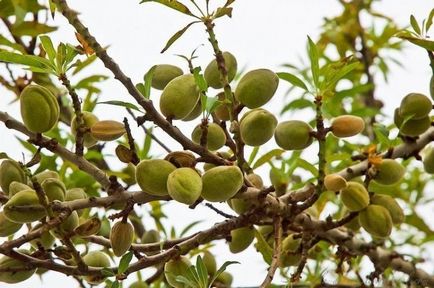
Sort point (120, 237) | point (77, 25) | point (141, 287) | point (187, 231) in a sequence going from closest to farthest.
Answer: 1. point (77, 25)
2. point (120, 237)
3. point (141, 287)
4. point (187, 231)

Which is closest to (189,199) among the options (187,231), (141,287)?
(141,287)

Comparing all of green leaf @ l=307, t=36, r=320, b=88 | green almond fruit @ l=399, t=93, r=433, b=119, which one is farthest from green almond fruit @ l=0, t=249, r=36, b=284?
green almond fruit @ l=399, t=93, r=433, b=119

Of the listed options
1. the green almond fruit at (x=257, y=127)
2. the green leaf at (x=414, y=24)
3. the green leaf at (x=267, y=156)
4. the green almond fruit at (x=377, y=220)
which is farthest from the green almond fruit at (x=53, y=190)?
the green leaf at (x=414, y=24)

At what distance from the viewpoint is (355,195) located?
1.11m

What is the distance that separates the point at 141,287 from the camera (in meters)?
1.34

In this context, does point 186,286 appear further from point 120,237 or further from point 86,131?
point 86,131

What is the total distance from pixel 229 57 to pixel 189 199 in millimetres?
287

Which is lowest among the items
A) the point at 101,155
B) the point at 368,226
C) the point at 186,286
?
the point at 186,286

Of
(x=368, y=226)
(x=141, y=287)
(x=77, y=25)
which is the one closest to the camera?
(x=77, y=25)

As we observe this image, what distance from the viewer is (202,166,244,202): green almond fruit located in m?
0.90

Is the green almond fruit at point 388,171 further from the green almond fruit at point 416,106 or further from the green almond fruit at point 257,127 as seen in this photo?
the green almond fruit at point 257,127

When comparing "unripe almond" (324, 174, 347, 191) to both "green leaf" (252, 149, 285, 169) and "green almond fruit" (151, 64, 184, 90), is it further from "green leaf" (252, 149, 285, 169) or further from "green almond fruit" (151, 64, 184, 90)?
"green almond fruit" (151, 64, 184, 90)

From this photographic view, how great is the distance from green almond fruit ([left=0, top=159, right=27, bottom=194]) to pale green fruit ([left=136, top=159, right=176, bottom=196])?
0.21 meters

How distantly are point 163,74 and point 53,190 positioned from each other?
0.82 feet
